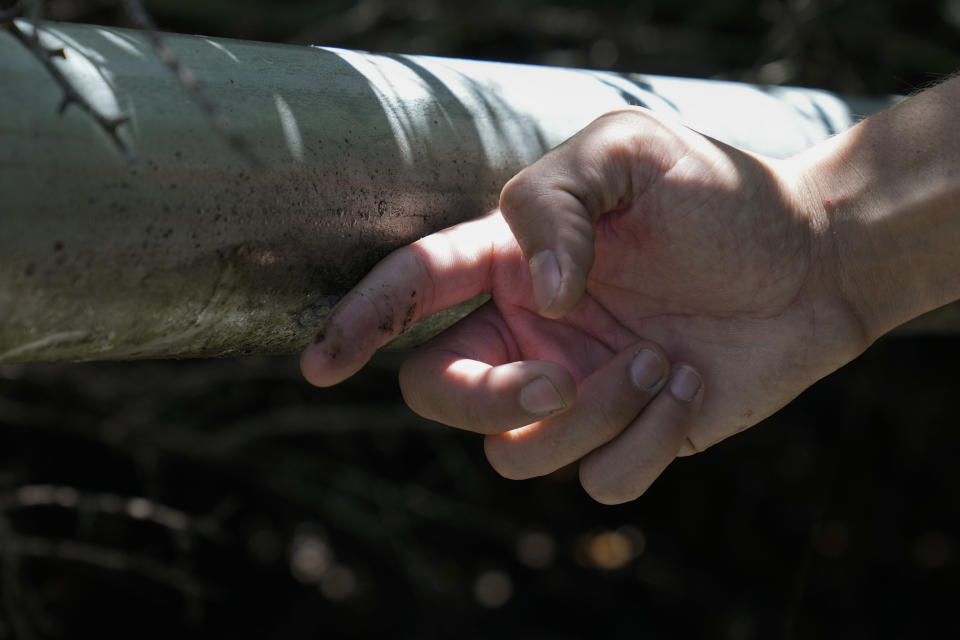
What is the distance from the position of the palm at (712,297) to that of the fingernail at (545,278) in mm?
168

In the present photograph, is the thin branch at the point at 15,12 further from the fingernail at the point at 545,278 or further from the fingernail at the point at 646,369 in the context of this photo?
the fingernail at the point at 646,369

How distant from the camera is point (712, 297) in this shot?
1404 mm

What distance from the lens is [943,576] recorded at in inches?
135

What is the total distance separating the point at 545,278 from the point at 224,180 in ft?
1.27

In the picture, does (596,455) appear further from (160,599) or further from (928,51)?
(928,51)

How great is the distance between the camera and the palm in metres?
1.34

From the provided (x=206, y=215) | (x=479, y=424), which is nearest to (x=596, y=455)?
(x=479, y=424)

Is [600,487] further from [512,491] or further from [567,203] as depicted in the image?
[512,491]

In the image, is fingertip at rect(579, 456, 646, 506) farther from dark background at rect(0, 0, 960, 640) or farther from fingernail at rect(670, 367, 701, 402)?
dark background at rect(0, 0, 960, 640)

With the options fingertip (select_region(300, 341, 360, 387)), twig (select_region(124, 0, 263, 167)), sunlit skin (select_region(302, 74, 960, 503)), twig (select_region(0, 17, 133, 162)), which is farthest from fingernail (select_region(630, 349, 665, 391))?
twig (select_region(0, 17, 133, 162))

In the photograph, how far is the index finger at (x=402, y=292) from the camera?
3.66ft

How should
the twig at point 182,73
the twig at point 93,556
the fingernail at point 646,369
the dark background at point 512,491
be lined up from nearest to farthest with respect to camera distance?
the twig at point 182,73 → the fingernail at point 646,369 → the twig at point 93,556 → the dark background at point 512,491

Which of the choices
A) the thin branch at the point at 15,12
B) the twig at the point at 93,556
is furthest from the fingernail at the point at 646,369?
the twig at the point at 93,556

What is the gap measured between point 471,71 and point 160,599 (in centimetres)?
221
